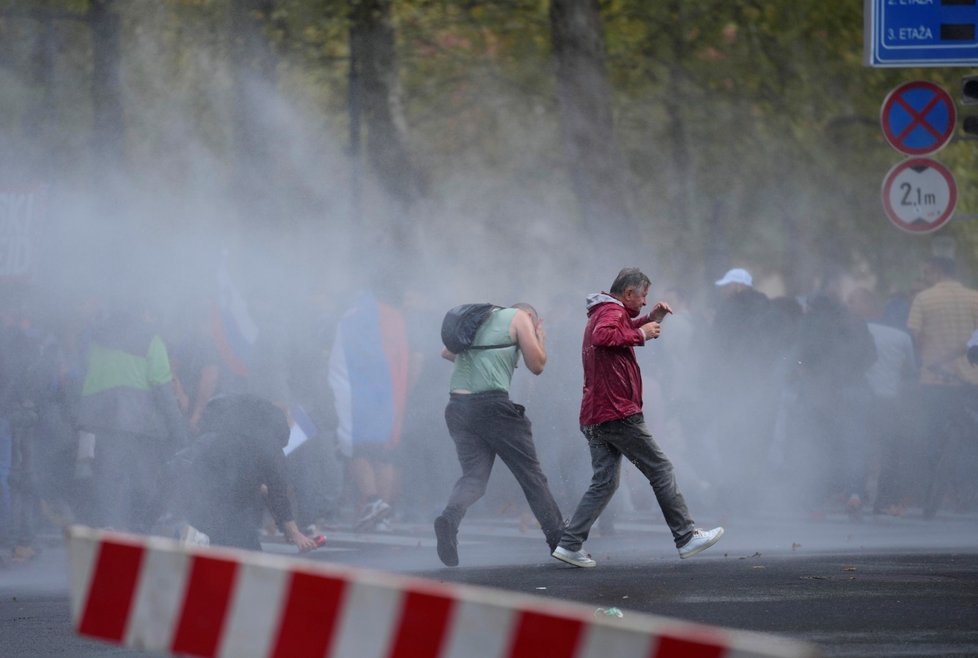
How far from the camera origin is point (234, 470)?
390 inches

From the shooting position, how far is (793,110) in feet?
74.8

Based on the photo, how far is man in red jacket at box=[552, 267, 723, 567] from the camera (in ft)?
33.0

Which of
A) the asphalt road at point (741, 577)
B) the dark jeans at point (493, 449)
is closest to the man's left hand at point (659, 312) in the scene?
the dark jeans at point (493, 449)

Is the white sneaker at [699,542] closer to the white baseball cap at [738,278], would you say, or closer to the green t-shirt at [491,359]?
the green t-shirt at [491,359]

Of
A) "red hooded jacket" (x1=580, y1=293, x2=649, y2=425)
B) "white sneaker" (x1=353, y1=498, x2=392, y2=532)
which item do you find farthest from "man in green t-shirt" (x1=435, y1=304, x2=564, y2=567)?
"white sneaker" (x1=353, y1=498, x2=392, y2=532)

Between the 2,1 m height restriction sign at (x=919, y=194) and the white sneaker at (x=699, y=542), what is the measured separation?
15.4 ft

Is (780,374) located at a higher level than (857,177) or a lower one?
lower

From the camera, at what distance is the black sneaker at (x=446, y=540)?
34.6 ft

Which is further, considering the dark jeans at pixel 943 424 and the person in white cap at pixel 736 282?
the person in white cap at pixel 736 282

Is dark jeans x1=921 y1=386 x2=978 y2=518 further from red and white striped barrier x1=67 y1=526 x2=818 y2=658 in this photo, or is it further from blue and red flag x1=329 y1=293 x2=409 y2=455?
red and white striped barrier x1=67 y1=526 x2=818 y2=658

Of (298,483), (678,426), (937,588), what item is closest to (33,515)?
(298,483)

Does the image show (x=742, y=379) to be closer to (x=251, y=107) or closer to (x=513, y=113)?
(x=251, y=107)

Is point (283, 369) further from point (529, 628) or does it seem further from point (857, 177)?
point (857, 177)

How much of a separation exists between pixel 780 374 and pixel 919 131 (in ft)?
7.15
